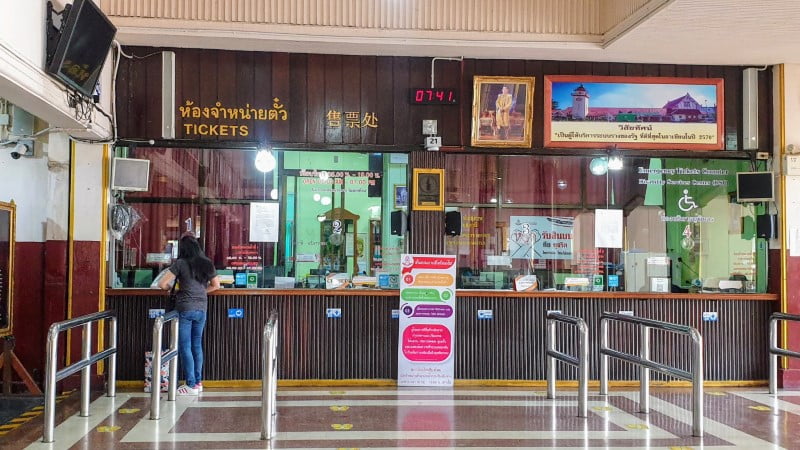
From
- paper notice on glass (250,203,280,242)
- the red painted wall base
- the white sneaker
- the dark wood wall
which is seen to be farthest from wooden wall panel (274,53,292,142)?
the red painted wall base

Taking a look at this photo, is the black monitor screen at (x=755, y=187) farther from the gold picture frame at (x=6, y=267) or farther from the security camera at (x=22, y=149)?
the gold picture frame at (x=6, y=267)

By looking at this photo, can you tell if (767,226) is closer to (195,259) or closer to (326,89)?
(326,89)

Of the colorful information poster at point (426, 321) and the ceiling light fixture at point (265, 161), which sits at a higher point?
the ceiling light fixture at point (265, 161)

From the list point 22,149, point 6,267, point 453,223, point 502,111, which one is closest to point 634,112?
point 502,111

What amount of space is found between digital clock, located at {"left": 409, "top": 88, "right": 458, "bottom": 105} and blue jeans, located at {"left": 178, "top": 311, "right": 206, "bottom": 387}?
3135mm

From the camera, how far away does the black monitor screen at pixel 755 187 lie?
7.48 m

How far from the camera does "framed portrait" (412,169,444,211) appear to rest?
7.47 meters

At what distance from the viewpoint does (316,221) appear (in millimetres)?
7629

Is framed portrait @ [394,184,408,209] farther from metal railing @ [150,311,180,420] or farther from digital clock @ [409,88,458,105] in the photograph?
metal railing @ [150,311,180,420]

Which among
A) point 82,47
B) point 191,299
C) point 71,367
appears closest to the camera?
point 71,367


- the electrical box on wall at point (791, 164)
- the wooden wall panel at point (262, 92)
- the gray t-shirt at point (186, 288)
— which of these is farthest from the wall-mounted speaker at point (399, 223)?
the electrical box on wall at point (791, 164)

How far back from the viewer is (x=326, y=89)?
7441mm

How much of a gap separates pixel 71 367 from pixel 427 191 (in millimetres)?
3872

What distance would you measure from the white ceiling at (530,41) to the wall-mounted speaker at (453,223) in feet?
5.62
